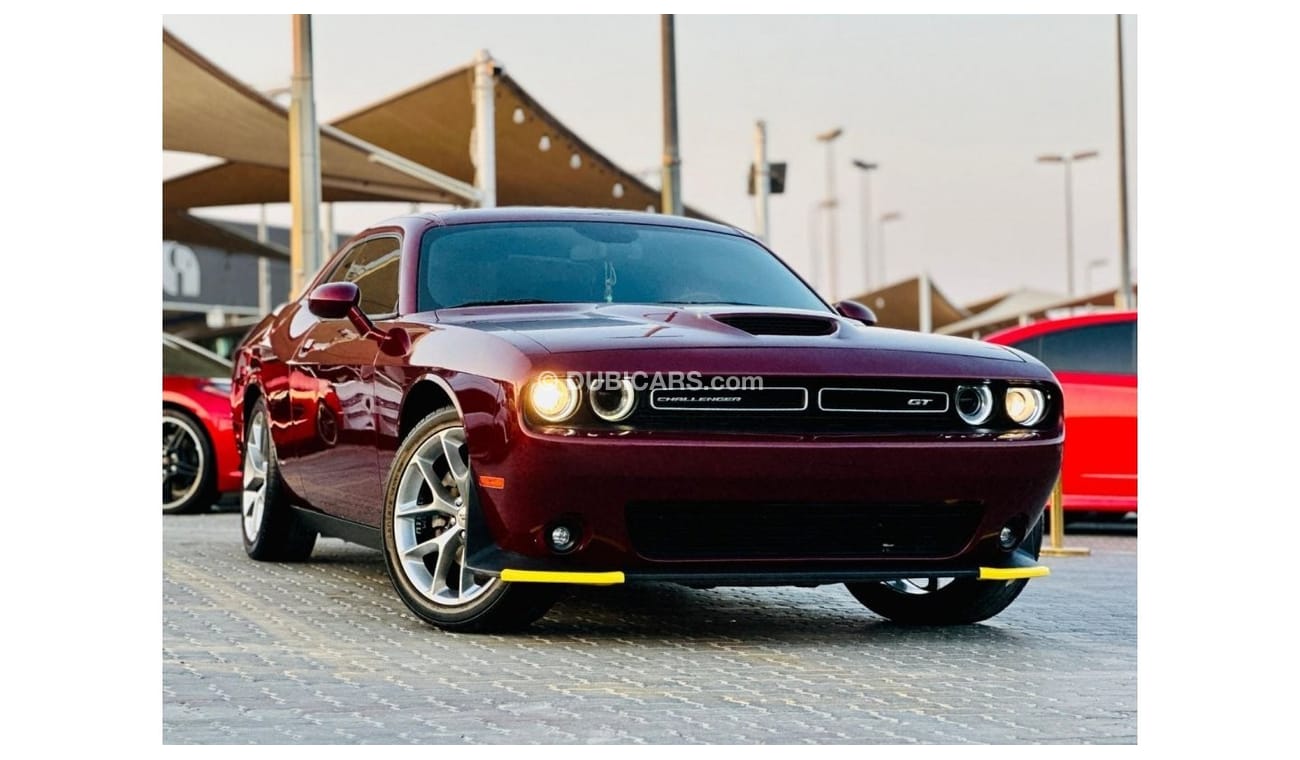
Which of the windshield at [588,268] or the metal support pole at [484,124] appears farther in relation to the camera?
the metal support pole at [484,124]

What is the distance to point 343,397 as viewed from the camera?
24.3 feet

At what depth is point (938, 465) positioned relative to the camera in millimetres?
6055

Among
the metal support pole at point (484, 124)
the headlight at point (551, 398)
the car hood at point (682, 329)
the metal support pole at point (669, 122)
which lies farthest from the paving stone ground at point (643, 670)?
the metal support pole at point (669, 122)

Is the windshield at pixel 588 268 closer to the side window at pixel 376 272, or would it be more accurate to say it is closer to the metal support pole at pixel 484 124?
the side window at pixel 376 272

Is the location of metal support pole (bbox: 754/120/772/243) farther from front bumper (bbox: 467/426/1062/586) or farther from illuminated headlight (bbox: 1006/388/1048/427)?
front bumper (bbox: 467/426/1062/586)

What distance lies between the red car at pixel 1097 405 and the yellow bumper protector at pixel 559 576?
21.5ft

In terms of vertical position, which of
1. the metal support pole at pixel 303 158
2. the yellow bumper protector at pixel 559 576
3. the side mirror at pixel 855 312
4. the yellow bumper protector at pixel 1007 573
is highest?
the metal support pole at pixel 303 158

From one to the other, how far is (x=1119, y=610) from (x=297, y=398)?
3.33 meters

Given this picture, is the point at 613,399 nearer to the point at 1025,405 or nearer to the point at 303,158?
the point at 1025,405

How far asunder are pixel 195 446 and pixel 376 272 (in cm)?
A: 566

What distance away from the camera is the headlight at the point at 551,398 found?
582 cm

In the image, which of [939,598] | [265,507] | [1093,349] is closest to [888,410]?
[939,598]

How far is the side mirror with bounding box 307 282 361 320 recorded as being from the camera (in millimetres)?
7062
